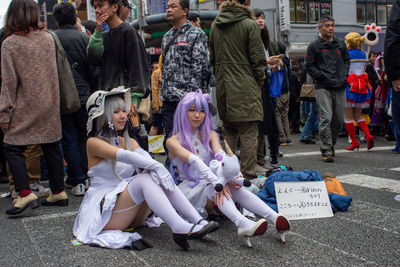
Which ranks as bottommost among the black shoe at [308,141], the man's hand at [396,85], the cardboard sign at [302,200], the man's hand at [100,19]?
the black shoe at [308,141]

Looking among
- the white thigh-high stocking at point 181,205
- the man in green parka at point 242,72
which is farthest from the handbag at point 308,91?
the white thigh-high stocking at point 181,205

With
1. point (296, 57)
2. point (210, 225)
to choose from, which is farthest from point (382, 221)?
point (296, 57)

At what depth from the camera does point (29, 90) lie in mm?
3666

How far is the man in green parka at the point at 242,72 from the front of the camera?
4.30m

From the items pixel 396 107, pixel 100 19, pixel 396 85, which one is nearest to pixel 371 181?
pixel 396 107

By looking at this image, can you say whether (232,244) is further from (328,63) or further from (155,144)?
(328,63)

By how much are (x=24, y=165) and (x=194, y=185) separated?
1524 millimetres

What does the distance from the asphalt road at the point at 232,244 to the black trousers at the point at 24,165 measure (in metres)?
0.25

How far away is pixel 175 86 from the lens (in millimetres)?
4039

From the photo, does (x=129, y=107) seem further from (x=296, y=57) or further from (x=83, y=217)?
(x=296, y=57)

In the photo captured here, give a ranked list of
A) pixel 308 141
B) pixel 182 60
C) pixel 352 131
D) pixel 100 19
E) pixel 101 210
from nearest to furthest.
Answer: pixel 101 210, pixel 100 19, pixel 182 60, pixel 352 131, pixel 308 141

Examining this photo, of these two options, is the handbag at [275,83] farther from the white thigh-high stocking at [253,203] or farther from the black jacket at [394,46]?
the white thigh-high stocking at [253,203]

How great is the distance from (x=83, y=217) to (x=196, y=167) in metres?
0.83

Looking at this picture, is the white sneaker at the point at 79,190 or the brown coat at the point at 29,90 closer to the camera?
the brown coat at the point at 29,90
